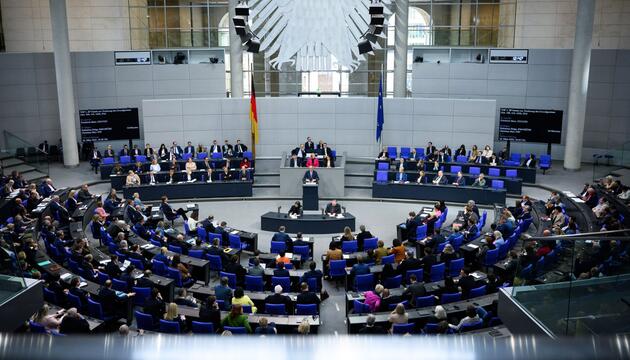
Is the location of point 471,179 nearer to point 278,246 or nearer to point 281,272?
point 278,246

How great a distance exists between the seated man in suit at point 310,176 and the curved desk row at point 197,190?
6.26 feet

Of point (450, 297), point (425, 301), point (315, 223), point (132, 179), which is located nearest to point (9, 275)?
point (425, 301)

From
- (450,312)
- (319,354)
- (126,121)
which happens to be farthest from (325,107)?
(319,354)

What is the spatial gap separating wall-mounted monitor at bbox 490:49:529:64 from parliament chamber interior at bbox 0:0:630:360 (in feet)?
0.20

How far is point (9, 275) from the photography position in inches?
296

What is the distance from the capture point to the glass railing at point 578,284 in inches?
230

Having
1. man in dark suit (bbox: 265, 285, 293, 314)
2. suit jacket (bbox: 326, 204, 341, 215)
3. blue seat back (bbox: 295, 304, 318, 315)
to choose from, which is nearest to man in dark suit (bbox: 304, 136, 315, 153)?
suit jacket (bbox: 326, 204, 341, 215)

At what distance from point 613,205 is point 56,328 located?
13.5 m

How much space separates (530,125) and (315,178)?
32.0 feet

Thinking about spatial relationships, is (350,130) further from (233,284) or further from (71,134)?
(233,284)

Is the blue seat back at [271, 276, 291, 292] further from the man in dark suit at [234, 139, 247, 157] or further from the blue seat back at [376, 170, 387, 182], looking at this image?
the man in dark suit at [234, 139, 247, 157]

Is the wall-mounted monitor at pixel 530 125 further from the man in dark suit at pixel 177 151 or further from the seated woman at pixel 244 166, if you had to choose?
the man in dark suit at pixel 177 151

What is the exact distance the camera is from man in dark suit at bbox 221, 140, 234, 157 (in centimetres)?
2272

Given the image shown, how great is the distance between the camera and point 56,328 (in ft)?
29.6
